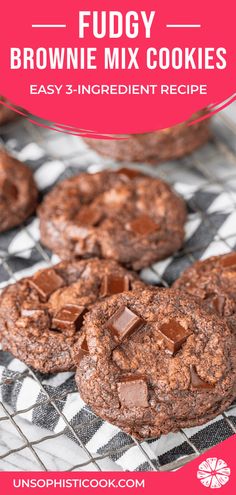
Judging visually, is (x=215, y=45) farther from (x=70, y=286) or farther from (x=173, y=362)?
(x=173, y=362)

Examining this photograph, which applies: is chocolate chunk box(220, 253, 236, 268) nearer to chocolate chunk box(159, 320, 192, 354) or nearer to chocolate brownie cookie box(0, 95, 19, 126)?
→ chocolate chunk box(159, 320, 192, 354)

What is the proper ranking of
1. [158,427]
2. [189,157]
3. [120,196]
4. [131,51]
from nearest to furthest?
1. [158,427]
2. [131,51]
3. [120,196]
4. [189,157]

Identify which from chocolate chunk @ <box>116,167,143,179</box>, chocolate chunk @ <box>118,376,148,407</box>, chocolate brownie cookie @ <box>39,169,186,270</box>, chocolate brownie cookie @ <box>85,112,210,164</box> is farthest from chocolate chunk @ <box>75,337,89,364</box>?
chocolate brownie cookie @ <box>85,112,210,164</box>

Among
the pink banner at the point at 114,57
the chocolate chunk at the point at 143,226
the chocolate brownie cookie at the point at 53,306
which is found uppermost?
the pink banner at the point at 114,57

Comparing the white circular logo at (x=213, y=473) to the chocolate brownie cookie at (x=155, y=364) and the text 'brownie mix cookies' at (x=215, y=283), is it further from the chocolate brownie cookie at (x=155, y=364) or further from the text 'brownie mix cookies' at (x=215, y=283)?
the text 'brownie mix cookies' at (x=215, y=283)

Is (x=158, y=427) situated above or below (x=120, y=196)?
below

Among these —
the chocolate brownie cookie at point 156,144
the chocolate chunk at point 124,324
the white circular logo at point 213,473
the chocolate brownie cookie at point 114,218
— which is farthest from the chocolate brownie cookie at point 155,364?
the chocolate brownie cookie at point 156,144

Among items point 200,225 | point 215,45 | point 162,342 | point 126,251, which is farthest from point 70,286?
point 215,45

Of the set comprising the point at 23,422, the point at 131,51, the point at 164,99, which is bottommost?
the point at 23,422
